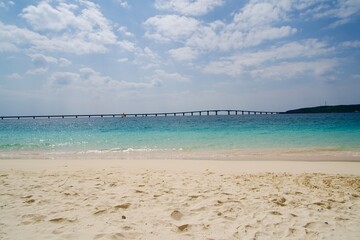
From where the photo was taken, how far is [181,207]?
401cm

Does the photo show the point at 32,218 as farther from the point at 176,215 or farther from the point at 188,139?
the point at 188,139

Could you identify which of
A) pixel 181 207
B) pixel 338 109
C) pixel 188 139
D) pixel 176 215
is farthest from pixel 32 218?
pixel 338 109

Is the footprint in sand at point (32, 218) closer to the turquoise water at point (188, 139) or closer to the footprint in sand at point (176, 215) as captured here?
the footprint in sand at point (176, 215)

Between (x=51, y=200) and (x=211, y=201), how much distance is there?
2818 millimetres

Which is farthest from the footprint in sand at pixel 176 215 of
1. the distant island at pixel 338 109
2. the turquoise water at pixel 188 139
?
the distant island at pixel 338 109

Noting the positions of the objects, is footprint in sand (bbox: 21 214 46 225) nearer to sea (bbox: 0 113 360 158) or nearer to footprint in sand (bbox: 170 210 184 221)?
footprint in sand (bbox: 170 210 184 221)

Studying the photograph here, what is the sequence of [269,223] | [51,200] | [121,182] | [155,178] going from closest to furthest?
[269,223] → [51,200] → [121,182] → [155,178]

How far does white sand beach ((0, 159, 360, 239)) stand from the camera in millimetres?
3168

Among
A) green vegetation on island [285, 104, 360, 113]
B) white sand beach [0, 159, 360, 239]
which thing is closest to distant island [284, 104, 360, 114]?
green vegetation on island [285, 104, 360, 113]

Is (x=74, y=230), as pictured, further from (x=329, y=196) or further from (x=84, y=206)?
(x=329, y=196)

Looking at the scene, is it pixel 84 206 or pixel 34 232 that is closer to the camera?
pixel 34 232

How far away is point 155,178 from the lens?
616cm

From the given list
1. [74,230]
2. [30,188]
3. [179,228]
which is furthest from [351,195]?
[30,188]

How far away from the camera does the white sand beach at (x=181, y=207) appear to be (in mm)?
3168
